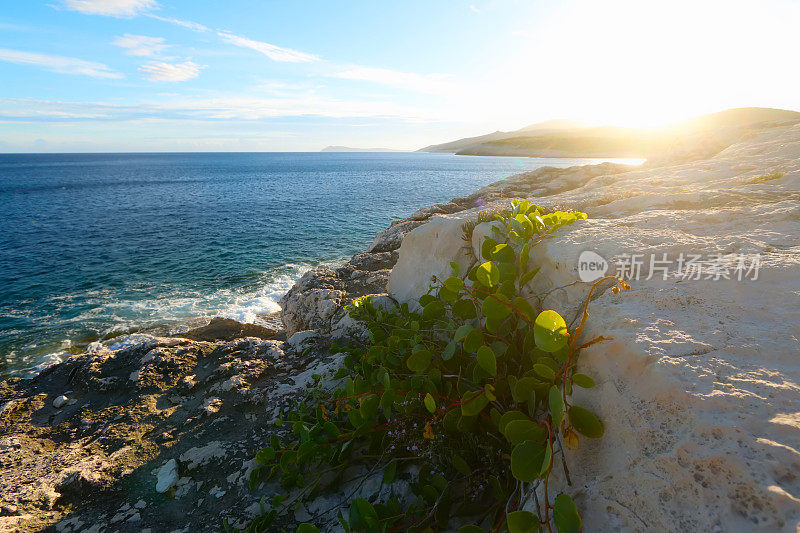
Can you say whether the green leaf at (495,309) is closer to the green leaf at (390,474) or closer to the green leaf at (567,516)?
the green leaf at (567,516)

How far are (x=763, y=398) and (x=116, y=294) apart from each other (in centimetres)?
2075

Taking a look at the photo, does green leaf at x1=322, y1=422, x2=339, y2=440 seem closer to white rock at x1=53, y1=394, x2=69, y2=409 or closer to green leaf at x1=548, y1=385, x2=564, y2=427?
green leaf at x1=548, y1=385, x2=564, y2=427

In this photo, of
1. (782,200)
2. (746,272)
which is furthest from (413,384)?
(782,200)

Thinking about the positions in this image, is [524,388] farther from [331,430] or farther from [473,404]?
[331,430]

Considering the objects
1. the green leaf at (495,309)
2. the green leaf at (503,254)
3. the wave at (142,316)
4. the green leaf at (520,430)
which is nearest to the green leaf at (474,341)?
the green leaf at (495,309)

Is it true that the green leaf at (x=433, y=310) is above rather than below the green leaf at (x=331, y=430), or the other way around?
above

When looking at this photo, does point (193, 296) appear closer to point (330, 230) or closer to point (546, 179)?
point (330, 230)

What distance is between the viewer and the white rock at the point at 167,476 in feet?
12.9

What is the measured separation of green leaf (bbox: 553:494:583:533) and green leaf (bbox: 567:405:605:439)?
0.42 meters

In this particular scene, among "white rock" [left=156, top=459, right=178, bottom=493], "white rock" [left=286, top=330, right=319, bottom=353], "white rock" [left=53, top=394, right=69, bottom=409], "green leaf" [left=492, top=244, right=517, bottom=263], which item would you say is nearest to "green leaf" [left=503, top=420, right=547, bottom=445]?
"green leaf" [left=492, top=244, right=517, bottom=263]

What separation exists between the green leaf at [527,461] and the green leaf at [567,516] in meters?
0.16

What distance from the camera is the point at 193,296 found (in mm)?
16219

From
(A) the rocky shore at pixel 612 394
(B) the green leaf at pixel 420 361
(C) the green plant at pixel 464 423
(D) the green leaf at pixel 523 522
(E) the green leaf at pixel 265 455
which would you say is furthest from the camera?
(E) the green leaf at pixel 265 455

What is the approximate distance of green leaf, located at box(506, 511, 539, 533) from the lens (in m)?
1.61
